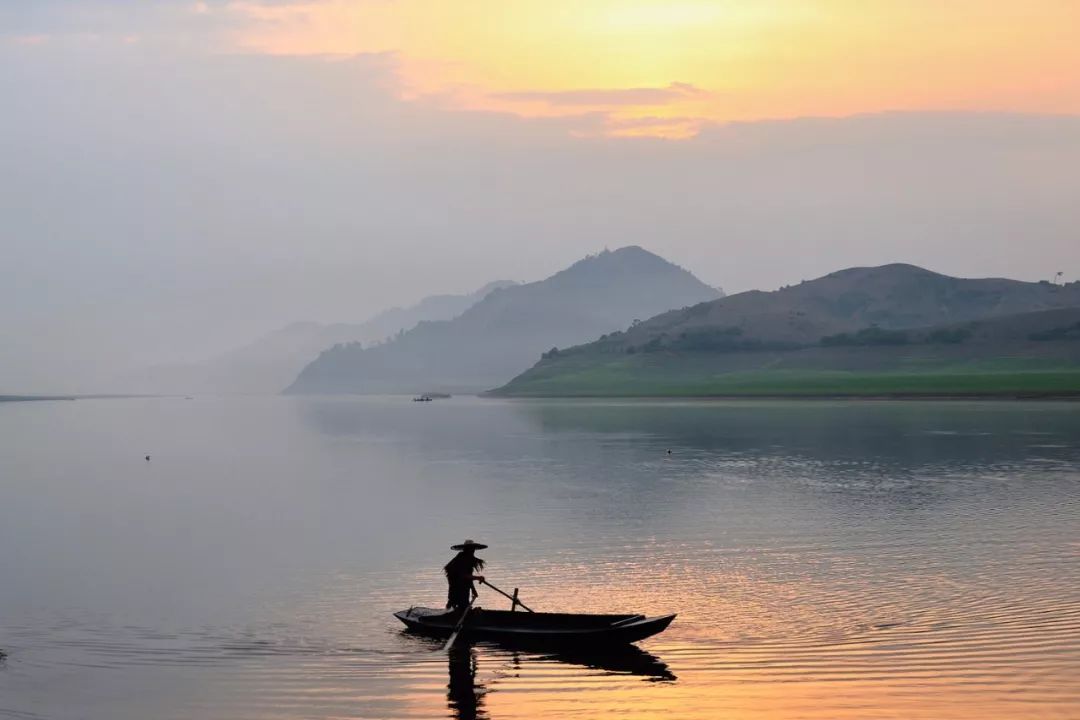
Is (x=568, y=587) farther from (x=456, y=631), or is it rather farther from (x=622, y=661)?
(x=622, y=661)

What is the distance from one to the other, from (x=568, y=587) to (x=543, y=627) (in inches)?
439

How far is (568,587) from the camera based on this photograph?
4803 cm

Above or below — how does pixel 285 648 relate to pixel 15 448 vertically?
below

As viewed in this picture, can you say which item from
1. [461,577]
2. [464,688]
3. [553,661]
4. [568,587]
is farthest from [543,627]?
[568,587]

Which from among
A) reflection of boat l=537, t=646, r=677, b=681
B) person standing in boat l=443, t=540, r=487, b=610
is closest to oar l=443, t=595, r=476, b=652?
person standing in boat l=443, t=540, r=487, b=610

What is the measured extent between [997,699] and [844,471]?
71.1 meters

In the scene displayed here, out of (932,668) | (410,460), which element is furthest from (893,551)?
(410,460)

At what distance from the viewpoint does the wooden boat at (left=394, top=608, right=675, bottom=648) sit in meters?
35.8

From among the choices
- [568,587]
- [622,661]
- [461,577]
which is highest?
[461,577]

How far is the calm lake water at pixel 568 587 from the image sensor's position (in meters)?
31.6

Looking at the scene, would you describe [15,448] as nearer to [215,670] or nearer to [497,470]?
[497,470]

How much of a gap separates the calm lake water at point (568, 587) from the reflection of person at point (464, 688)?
0.11m

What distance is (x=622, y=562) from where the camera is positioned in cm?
5453

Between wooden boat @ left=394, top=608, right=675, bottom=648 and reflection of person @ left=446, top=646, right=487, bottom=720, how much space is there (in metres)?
0.97
